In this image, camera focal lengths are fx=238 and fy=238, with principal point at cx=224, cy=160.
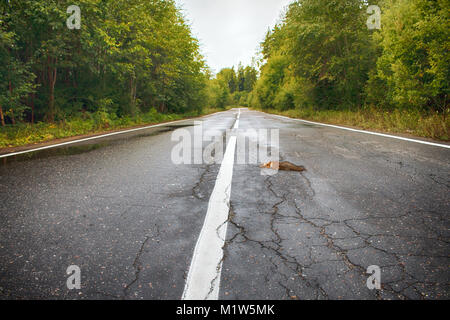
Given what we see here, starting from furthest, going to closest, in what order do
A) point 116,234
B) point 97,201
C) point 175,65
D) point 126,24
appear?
point 175,65 → point 126,24 → point 97,201 → point 116,234

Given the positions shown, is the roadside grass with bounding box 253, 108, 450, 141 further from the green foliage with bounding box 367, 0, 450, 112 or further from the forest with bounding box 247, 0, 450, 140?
the green foliage with bounding box 367, 0, 450, 112

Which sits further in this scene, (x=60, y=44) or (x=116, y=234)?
(x=60, y=44)

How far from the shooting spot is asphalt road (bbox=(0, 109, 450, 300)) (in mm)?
1314

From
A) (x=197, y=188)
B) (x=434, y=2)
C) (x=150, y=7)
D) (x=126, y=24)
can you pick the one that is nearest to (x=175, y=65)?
(x=150, y=7)

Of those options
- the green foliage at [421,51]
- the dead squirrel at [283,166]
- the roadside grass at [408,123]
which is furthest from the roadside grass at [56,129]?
the green foliage at [421,51]

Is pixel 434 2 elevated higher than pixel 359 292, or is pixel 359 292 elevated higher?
pixel 434 2

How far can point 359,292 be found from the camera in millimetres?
1271

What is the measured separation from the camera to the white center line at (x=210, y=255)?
1.27 meters

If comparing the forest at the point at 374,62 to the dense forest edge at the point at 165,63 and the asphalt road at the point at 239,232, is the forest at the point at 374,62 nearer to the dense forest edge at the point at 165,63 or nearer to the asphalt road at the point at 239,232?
the dense forest edge at the point at 165,63

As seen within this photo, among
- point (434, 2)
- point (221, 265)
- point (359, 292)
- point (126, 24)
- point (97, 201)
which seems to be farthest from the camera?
point (126, 24)

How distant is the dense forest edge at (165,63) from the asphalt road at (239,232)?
5559 millimetres

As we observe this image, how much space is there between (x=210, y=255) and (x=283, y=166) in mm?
2632

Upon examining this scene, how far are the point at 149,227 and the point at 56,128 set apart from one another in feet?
31.0

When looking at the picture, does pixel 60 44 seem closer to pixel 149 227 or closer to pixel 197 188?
pixel 197 188
